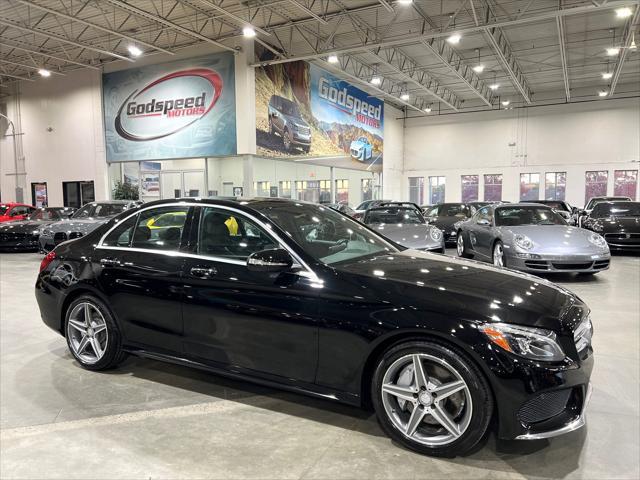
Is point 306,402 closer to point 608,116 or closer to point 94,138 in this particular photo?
point 94,138

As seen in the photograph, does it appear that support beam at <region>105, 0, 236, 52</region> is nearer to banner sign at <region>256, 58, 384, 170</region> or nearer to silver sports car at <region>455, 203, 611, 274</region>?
banner sign at <region>256, 58, 384, 170</region>

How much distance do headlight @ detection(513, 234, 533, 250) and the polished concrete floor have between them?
10.5ft

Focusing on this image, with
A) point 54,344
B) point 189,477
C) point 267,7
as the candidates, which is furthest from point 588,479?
point 267,7

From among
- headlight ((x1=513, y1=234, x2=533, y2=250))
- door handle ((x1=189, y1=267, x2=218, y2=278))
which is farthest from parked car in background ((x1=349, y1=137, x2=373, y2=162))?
door handle ((x1=189, y1=267, x2=218, y2=278))

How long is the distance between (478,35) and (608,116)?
1249cm

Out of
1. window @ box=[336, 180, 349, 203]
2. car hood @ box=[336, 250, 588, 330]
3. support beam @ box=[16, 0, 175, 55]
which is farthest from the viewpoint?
window @ box=[336, 180, 349, 203]

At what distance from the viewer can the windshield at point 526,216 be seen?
26.9 feet

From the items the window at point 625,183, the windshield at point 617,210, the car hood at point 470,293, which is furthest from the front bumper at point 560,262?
the window at point 625,183

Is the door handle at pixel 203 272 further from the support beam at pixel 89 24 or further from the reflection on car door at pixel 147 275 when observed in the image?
the support beam at pixel 89 24

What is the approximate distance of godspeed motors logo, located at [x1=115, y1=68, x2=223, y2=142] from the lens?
1719 cm

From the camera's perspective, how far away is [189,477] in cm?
238

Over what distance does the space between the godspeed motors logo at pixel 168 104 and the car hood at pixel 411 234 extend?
10847 millimetres

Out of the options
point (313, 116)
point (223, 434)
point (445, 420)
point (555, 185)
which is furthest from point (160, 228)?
point (555, 185)

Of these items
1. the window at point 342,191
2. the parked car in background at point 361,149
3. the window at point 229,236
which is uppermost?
the parked car in background at point 361,149
